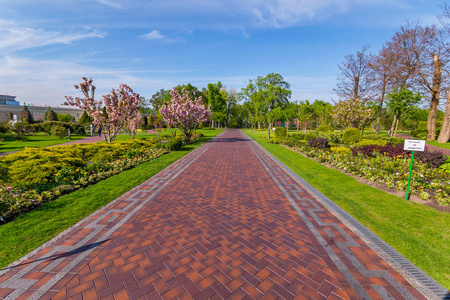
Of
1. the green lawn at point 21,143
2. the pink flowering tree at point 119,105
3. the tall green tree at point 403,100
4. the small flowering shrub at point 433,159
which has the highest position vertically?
the tall green tree at point 403,100

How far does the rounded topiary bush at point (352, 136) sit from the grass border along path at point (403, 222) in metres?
10.2

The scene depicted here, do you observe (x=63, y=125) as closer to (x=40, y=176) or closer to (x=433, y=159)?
(x=40, y=176)

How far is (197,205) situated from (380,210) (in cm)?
465

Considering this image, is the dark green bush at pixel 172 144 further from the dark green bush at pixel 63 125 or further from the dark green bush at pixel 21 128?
the dark green bush at pixel 63 125

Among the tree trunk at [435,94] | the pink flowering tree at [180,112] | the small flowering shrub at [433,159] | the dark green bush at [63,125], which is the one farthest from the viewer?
the dark green bush at [63,125]

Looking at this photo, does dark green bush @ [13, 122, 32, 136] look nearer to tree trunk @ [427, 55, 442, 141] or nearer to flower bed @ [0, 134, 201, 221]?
flower bed @ [0, 134, 201, 221]

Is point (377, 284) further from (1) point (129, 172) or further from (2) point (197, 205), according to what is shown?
(1) point (129, 172)

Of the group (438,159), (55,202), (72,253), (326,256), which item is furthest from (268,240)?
(438,159)

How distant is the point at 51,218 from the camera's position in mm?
4473

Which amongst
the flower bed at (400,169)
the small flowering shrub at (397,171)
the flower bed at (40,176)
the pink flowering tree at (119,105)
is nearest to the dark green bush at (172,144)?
the pink flowering tree at (119,105)

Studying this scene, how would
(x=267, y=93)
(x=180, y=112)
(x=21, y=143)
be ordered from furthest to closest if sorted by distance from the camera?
(x=267, y=93), (x=180, y=112), (x=21, y=143)

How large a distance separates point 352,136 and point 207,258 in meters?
16.7

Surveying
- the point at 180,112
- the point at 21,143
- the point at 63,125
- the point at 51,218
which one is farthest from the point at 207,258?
the point at 63,125

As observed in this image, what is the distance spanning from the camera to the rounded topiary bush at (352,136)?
1591 centimetres
